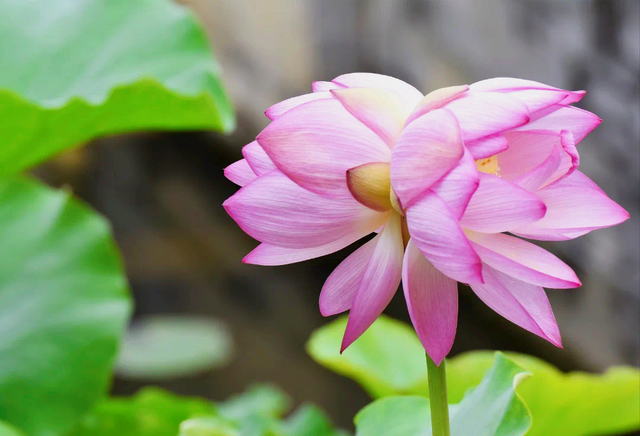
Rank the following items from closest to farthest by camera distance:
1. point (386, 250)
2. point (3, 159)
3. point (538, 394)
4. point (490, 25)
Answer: point (386, 250)
point (538, 394)
point (3, 159)
point (490, 25)

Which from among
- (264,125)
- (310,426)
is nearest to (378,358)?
(310,426)

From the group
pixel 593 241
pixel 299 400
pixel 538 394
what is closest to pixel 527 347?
pixel 593 241

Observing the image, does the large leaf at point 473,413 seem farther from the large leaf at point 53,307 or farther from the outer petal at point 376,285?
the large leaf at point 53,307

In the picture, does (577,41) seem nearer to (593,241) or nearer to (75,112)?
(593,241)

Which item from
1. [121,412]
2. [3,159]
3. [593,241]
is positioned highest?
[3,159]

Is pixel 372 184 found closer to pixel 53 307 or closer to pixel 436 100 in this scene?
pixel 436 100

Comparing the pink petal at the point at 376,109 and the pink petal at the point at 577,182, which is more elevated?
the pink petal at the point at 376,109

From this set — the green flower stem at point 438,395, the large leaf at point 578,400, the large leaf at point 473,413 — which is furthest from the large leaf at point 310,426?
the green flower stem at point 438,395
